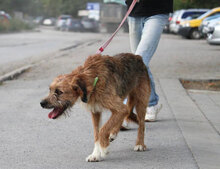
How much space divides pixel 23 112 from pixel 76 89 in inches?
118

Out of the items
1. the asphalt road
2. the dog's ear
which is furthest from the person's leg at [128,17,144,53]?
the dog's ear

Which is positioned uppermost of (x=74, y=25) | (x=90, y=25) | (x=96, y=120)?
(x=96, y=120)

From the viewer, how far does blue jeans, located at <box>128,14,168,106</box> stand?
6.12m

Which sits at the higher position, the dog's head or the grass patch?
the dog's head

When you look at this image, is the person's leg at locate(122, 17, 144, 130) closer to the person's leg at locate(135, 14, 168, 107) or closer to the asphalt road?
the person's leg at locate(135, 14, 168, 107)

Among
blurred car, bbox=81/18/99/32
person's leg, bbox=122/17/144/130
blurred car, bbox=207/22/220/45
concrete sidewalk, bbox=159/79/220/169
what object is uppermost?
person's leg, bbox=122/17/144/130

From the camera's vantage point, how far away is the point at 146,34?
6191 mm

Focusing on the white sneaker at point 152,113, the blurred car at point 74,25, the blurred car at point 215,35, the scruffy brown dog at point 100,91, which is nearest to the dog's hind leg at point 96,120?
the scruffy brown dog at point 100,91

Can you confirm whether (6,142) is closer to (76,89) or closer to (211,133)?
(76,89)

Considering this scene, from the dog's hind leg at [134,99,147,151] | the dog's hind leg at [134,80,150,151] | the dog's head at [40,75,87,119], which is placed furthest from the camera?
the dog's hind leg at [134,80,150,151]

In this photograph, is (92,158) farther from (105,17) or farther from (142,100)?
(105,17)

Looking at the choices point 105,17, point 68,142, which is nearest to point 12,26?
point 105,17

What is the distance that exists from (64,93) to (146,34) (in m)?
2.24

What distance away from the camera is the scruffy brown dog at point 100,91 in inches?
169
